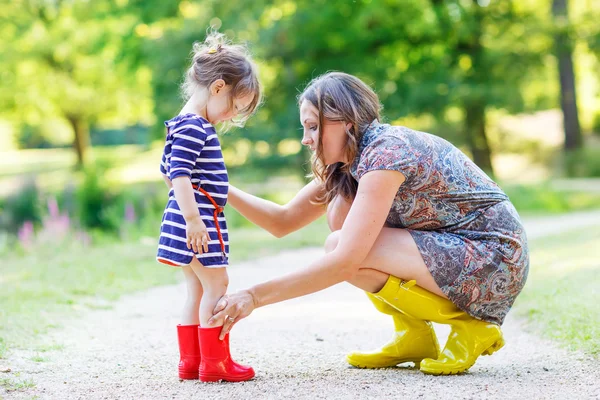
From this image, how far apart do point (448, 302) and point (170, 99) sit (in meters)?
11.8

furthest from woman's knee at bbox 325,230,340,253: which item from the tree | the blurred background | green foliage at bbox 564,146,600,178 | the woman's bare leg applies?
the tree

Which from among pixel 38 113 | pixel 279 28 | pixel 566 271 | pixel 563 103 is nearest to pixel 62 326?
pixel 566 271

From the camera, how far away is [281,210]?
3.45m

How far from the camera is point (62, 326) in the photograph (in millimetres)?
4098

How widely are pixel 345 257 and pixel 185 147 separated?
723 mm

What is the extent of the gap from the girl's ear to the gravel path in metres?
1.15

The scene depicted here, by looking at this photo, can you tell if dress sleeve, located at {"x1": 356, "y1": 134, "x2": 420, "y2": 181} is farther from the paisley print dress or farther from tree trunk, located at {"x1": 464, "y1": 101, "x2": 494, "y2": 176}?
tree trunk, located at {"x1": 464, "y1": 101, "x2": 494, "y2": 176}

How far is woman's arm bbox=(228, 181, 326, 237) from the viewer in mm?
3401

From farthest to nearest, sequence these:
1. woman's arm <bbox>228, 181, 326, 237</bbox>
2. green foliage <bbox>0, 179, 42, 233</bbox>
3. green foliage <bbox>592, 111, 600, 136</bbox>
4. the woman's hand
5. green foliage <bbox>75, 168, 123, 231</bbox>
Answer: green foliage <bbox>592, 111, 600, 136</bbox> → green foliage <bbox>0, 179, 42, 233</bbox> → green foliage <bbox>75, 168, 123, 231</bbox> → woman's arm <bbox>228, 181, 326, 237</bbox> → the woman's hand

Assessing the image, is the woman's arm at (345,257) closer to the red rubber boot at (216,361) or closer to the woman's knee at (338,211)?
the red rubber boot at (216,361)

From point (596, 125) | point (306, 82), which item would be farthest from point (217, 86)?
point (596, 125)

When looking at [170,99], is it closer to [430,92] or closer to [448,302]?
[430,92]

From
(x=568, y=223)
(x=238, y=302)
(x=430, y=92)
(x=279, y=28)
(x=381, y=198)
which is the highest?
(x=279, y=28)

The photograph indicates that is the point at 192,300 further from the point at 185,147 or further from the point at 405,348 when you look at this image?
the point at 405,348
